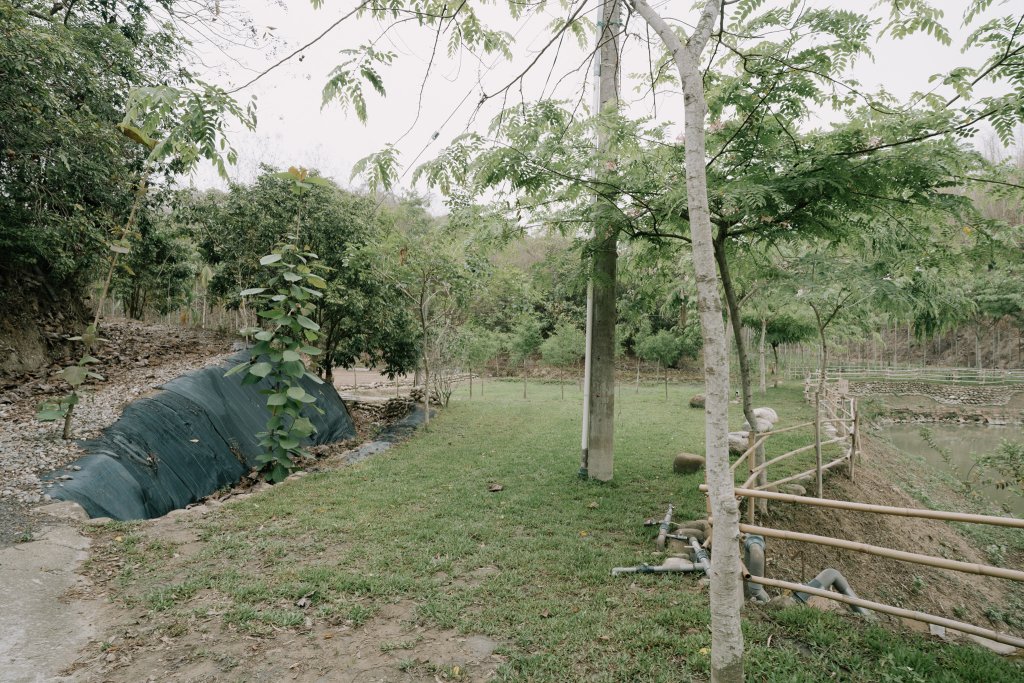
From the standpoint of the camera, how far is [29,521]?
392cm

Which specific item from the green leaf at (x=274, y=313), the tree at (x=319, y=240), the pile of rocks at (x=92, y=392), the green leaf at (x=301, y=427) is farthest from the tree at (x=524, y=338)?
the green leaf at (x=274, y=313)

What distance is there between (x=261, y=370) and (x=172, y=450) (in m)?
1.65

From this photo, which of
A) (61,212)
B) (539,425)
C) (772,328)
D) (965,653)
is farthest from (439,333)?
(772,328)

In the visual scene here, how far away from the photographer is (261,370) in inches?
202

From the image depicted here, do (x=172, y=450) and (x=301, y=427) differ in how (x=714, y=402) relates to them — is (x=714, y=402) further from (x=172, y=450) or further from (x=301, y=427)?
(x=172, y=450)

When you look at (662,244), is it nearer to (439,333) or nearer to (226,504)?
(226,504)

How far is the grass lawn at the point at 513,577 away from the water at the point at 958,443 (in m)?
7.48

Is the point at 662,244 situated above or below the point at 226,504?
above

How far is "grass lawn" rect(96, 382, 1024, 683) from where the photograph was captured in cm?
260

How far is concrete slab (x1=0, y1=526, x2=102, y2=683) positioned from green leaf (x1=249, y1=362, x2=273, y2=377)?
1.82 m

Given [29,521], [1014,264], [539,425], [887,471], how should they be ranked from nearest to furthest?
[29,521] < [1014,264] < [887,471] < [539,425]

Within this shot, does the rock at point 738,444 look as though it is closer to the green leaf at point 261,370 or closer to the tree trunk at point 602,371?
the tree trunk at point 602,371

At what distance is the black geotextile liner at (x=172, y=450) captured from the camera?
184 inches

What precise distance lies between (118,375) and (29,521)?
368 cm
